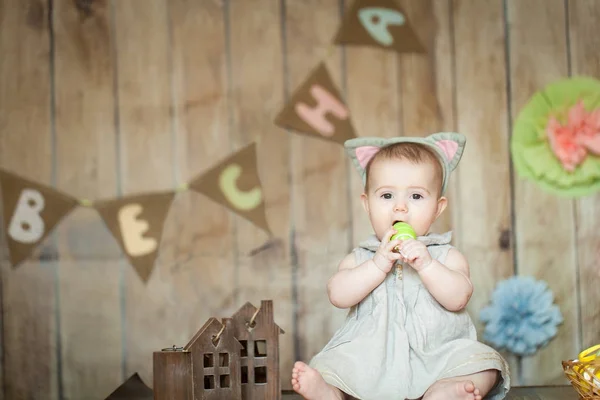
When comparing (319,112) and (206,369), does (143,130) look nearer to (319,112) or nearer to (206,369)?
(319,112)

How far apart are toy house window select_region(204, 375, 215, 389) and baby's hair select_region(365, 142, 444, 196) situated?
0.55 m

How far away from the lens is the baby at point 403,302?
159cm

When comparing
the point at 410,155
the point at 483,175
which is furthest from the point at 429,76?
the point at 410,155

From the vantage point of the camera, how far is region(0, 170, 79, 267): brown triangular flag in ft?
7.23

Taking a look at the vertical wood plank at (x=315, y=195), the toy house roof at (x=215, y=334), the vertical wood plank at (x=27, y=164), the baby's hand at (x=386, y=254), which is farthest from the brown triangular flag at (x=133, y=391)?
the baby's hand at (x=386, y=254)

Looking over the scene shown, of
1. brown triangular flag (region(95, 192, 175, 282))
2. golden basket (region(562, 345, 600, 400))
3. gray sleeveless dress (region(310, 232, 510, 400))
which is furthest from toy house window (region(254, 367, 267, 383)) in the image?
brown triangular flag (region(95, 192, 175, 282))

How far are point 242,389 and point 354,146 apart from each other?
0.61 meters

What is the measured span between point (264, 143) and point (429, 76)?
0.50 metres

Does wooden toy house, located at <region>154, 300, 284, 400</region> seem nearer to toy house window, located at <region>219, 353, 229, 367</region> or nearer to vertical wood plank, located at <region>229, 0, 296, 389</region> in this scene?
toy house window, located at <region>219, 353, 229, 367</region>

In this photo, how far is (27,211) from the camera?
2.21 meters

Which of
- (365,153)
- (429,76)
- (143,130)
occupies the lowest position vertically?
(365,153)

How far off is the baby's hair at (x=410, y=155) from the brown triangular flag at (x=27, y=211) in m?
0.93

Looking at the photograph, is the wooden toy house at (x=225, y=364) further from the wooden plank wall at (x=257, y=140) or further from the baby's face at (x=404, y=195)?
the wooden plank wall at (x=257, y=140)

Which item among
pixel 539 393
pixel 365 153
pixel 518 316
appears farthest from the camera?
pixel 518 316
